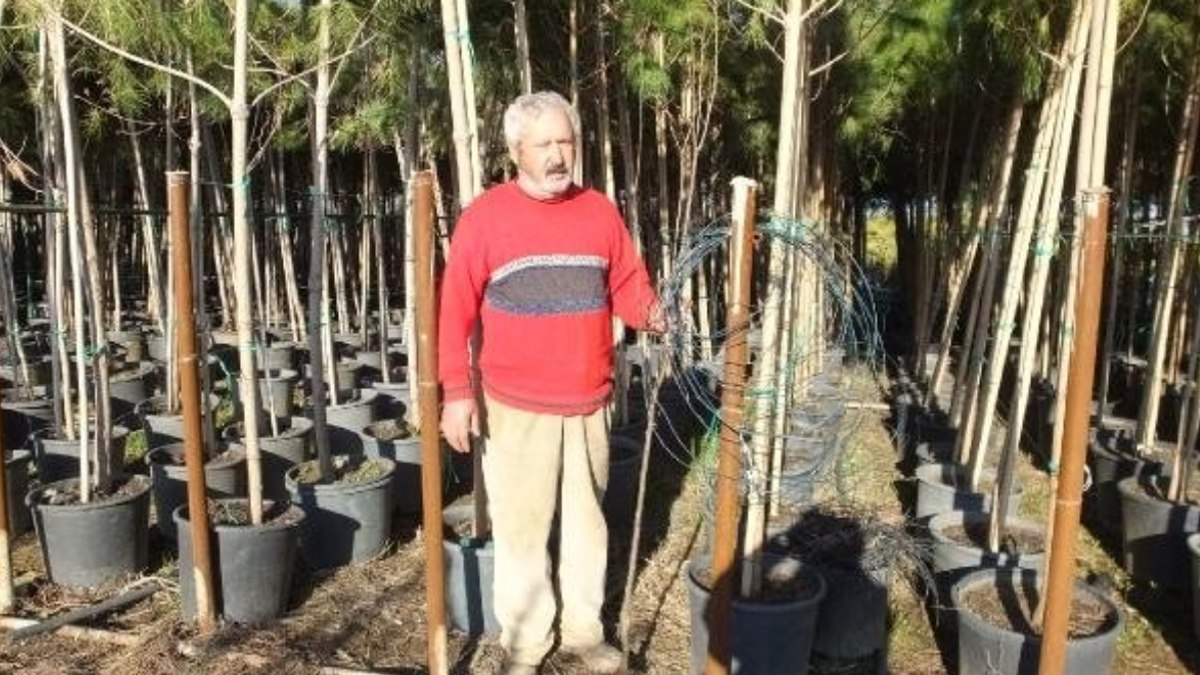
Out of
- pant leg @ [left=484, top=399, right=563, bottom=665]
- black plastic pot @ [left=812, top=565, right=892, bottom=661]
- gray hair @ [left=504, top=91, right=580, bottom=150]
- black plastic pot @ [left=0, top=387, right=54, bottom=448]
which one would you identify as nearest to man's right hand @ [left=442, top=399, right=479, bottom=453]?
pant leg @ [left=484, top=399, right=563, bottom=665]

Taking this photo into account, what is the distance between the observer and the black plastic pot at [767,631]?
2.65m

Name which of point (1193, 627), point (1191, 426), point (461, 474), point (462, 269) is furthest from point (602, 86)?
point (1193, 627)

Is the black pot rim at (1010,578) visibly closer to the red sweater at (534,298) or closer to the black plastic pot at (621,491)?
the red sweater at (534,298)

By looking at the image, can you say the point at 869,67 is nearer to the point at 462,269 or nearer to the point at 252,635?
the point at 462,269

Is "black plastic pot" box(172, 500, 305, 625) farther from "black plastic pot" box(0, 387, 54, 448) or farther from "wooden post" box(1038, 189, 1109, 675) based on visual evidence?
"black plastic pot" box(0, 387, 54, 448)

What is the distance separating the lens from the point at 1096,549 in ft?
13.7

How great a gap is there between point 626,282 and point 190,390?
1306 mm

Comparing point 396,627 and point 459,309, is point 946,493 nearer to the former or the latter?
point 396,627

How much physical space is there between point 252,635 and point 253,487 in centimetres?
47

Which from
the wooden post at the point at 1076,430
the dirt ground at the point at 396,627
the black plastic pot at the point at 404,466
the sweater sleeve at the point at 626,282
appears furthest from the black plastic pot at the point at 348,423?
the wooden post at the point at 1076,430

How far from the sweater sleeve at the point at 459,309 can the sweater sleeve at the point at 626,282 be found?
382mm

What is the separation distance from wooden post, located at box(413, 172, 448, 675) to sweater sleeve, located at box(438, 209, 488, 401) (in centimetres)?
16

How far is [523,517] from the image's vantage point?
9.29 ft

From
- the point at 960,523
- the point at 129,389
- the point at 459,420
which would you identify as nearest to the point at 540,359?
the point at 459,420
